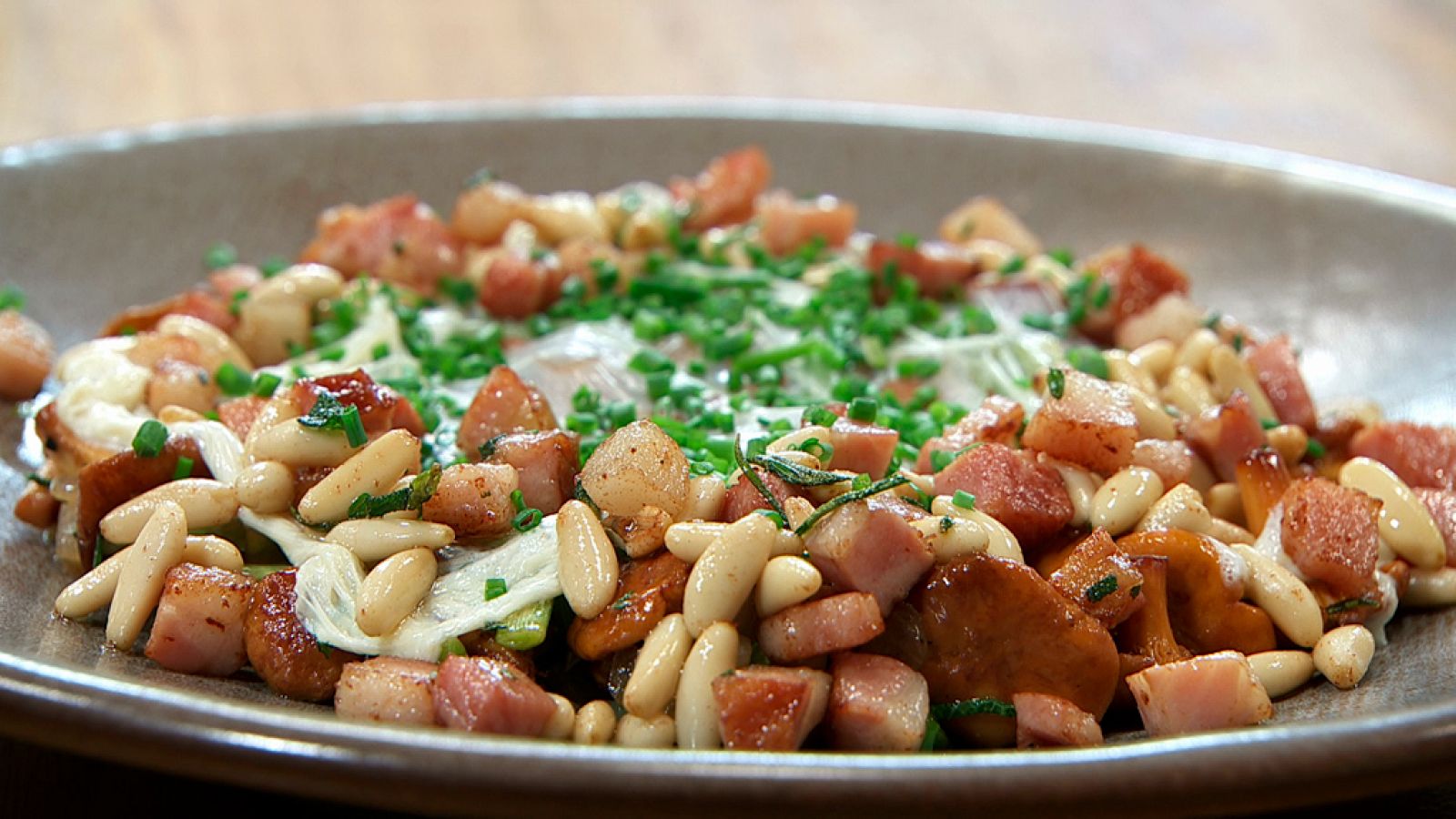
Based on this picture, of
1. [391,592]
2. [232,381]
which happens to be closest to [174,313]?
[232,381]

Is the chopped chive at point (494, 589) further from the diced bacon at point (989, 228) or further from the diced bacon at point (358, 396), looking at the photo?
the diced bacon at point (989, 228)

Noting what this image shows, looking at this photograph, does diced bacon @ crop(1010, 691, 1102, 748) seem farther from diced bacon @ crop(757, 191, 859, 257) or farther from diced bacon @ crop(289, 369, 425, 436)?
diced bacon @ crop(757, 191, 859, 257)

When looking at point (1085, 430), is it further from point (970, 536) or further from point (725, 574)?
point (725, 574)

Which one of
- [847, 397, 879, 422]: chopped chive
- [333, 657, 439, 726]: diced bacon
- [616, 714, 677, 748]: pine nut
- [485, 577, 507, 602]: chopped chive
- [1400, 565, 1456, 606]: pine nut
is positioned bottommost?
[1400, 565, 1456, 606]: pine nut

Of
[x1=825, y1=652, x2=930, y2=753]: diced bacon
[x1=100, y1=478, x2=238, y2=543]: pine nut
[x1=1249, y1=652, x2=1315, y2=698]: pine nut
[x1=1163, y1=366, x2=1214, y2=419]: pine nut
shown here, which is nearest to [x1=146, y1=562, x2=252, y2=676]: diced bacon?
[x1=100, y1=478, x2=238, y2=543]: pine nut

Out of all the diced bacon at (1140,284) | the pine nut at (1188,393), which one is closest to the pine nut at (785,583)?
the pine nut at (1188,393)

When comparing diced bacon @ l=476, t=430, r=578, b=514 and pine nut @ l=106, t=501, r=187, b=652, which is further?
diced bacon @ l=476, t=430, r=578, b=514

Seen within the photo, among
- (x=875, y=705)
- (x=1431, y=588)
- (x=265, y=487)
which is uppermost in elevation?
(x=265, y=487)
